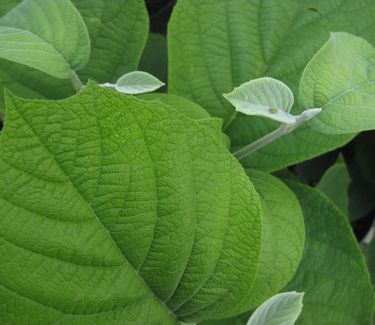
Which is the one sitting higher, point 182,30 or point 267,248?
point 182,30

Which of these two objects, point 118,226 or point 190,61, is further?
point 190,61

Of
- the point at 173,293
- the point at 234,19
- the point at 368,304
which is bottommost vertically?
the point at 368,304

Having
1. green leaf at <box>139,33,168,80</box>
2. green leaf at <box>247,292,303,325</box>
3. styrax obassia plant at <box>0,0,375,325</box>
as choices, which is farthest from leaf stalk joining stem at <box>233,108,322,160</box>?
green leaf at <box>139,33,168,80</box>

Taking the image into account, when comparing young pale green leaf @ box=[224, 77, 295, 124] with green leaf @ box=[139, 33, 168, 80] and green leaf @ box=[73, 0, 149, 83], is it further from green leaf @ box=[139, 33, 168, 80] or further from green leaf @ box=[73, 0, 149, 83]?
green leaf @ box=[139, 33, 168, 80]

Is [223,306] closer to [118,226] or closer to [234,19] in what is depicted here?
[118,226]

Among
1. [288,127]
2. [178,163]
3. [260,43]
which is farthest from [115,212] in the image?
[260,43]

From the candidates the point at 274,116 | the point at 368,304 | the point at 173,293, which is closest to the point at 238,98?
the point at 274,116

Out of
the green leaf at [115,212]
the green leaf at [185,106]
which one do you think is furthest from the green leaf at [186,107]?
the green leaf at [115,212]
